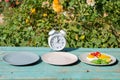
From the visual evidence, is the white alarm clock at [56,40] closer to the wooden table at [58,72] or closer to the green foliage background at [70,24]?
the wooden table at [58,72]

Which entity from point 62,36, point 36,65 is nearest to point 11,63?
point 36,65

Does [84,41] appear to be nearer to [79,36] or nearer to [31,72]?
[79,36]

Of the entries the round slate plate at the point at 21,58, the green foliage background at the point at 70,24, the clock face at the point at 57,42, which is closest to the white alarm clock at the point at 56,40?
the clock face at the point at 57,42

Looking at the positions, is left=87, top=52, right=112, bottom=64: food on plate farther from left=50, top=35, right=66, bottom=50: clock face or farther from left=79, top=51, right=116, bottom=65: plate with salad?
left=50, top=35, right=66, bottom=50: clock face

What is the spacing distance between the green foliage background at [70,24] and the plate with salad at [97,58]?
0.70 meters

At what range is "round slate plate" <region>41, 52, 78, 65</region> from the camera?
7.75 ft

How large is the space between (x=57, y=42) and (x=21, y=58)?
0.32m

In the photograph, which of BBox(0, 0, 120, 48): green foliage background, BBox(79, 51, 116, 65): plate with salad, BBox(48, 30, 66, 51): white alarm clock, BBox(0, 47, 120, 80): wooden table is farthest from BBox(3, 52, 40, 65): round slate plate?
BBox(0, 0, 120, 48): green foliage background

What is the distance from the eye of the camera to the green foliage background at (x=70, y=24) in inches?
126

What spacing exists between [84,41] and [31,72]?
1.10 metres

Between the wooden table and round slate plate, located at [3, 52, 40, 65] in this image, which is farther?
round slate plate, located at [3, 52, 40, 65]

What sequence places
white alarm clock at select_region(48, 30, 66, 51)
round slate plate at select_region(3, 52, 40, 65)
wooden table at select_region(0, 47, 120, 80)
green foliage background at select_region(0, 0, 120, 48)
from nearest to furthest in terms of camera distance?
wooden table at select_region(0, 47, 120, 80)
round slate plate at select_region(3, 52, 40, 65)
white alarm clock at select_region(48, 30, 66, 51)
green foliage background at select_region(0, 0, 120, 48)

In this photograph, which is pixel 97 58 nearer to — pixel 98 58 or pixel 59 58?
pixel 98 58

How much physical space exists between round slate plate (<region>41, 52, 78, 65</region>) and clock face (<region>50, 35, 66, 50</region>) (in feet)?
0.20
